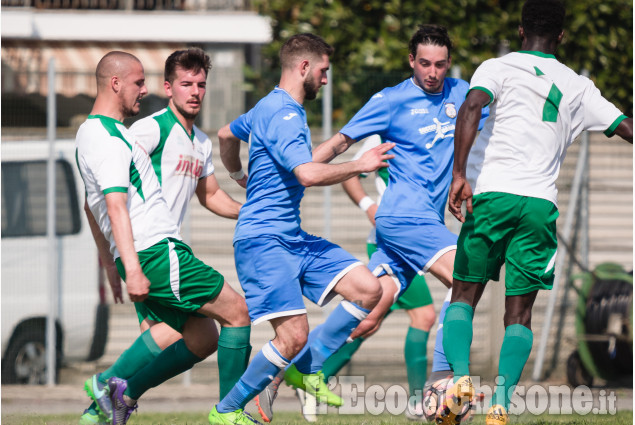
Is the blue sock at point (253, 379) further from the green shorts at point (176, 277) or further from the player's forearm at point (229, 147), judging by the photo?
the player's forearm at point (229, 147)

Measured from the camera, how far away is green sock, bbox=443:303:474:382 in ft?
17.8

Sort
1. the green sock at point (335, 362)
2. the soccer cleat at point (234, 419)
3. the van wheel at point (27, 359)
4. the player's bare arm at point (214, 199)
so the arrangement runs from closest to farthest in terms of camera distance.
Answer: the soccer cleat at point (234, 419) → the player's bare arm at point (214, 199) → the green sock at point (335, 362) → the van wheel at point (27, 359)

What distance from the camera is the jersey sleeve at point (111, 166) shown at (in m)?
5.46

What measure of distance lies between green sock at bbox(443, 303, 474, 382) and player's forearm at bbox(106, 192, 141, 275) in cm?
180

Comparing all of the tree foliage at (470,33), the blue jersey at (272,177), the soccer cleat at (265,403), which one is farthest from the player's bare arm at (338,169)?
the tree foliage at (470,33)

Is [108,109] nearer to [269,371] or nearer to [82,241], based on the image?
[269,371]

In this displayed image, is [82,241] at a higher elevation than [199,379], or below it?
higher

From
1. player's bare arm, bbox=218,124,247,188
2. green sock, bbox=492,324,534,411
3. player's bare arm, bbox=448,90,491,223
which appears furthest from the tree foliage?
green sock, bbox=492,324,534,411

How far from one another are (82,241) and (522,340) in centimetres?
622

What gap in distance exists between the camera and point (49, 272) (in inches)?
413

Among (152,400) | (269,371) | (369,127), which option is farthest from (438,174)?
(152,400)

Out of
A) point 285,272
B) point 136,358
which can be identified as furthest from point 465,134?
point 136,358

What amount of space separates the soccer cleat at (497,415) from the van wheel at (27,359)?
6.49 meters

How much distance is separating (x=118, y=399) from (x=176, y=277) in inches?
34.4
